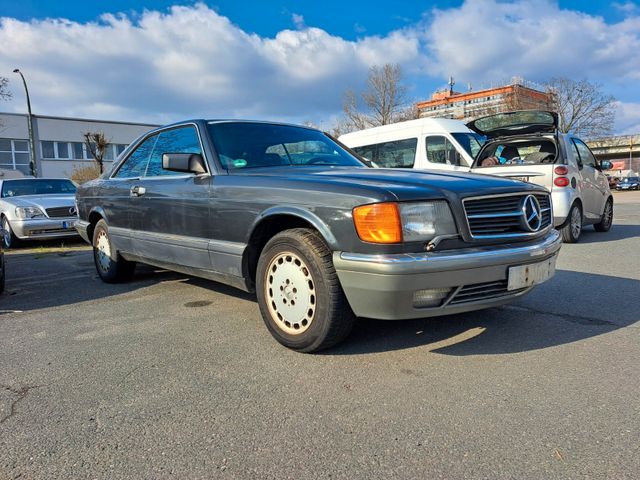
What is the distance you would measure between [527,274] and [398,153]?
27.1ft

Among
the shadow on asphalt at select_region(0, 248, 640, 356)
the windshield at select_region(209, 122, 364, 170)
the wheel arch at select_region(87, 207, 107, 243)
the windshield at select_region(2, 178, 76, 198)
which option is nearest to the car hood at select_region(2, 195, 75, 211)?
the windshield at select_region(2, 178, 76, 198)

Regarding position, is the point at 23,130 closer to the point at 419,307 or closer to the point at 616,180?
the point at 419,307

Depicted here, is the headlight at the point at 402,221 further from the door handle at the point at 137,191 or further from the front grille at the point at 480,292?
the door handle at the point at 137,191

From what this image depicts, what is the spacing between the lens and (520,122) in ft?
24.9

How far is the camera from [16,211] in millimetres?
8570

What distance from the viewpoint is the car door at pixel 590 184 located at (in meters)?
7.95

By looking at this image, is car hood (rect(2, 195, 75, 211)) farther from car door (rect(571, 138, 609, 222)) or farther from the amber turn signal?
car door (rect(571, 138, 609, 222))

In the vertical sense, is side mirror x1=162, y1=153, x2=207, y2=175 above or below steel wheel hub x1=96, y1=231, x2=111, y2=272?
above

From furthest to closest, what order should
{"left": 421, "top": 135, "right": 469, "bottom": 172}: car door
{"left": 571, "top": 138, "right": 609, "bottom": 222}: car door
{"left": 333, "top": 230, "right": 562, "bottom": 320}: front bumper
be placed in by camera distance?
1. {"left": 421, "top": 135, "right": 469, "bottom": 172}: car door
2. {"left": 571, "top": 138, "right": 609, "bottom": 222}: car door
3. {"left": 333, "top": 230, "right": 562, "bottom": 320}: front bumper

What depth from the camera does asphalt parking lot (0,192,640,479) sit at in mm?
1901

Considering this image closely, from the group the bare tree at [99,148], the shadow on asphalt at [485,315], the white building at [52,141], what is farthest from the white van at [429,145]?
the white building at [52,141]

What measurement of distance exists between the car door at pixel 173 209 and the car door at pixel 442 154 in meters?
6.45

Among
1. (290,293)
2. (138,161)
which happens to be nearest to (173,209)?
(138,161)

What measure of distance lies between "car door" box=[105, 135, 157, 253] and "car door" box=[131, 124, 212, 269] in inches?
4.6
